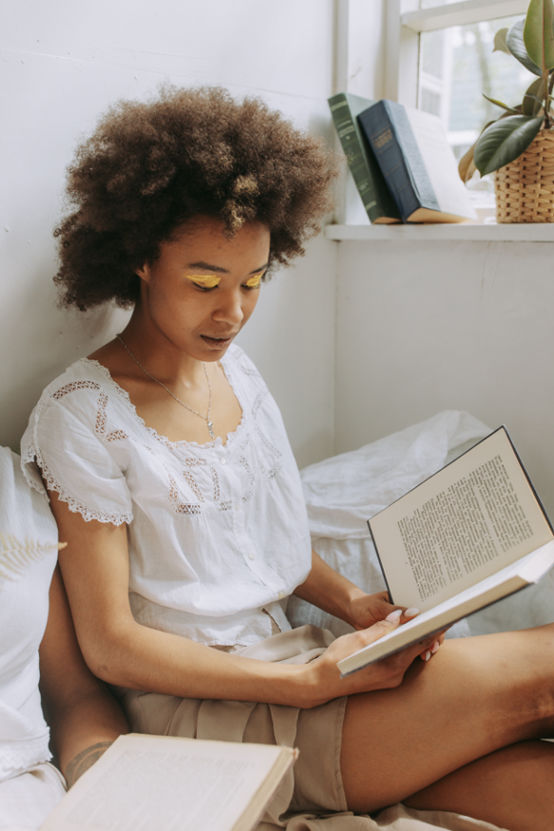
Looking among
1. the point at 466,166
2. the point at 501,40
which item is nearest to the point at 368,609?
the point at 466,166

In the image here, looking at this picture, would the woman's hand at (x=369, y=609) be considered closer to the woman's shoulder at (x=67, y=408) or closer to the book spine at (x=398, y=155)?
the woman's shoulder at (x=67, y=408)

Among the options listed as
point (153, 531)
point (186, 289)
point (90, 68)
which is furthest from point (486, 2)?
point (153, 531)

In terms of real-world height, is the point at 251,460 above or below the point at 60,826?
above

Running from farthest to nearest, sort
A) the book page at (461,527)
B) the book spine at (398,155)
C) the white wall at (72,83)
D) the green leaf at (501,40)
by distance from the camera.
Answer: the book spine at (398,155) < the green leaf at (501,40) < the white wall at (72,83) < the book page at (461,527)

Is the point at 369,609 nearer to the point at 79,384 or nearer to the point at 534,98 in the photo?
the point at 79,384

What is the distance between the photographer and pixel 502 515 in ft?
2.69

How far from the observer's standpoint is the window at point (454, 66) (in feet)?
5.03

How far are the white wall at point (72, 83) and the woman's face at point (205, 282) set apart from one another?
21cm

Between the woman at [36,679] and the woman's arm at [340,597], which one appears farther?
the woman's arm at [340,597]

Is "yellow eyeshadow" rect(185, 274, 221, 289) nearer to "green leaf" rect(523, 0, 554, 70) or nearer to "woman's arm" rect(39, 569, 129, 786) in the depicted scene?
"woman's arm" rect(39, 569, 129, 786)

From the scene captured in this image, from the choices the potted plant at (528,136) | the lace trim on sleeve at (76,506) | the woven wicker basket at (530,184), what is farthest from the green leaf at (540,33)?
the lace trim on sleeve at (76,506)

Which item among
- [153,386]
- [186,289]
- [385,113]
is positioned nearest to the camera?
[186,289]

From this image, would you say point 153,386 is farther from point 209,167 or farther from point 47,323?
point 209,167

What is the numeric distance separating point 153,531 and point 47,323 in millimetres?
385
